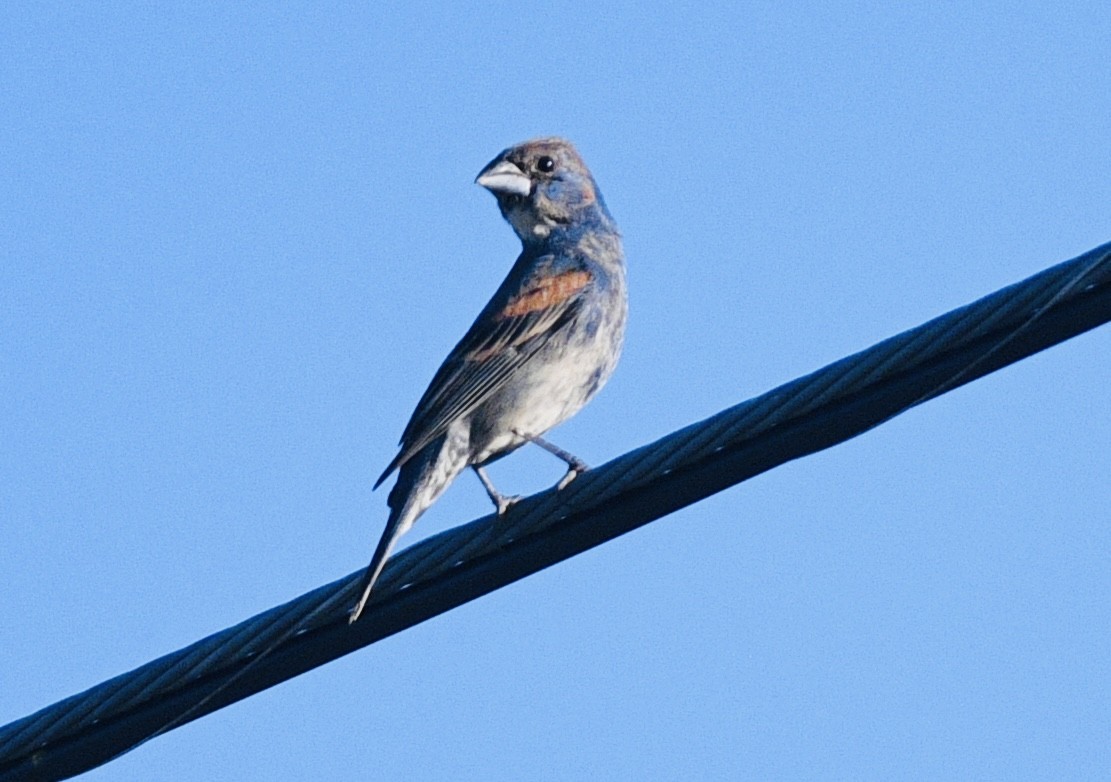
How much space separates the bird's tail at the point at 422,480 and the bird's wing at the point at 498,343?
11 cm

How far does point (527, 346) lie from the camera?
902 cm

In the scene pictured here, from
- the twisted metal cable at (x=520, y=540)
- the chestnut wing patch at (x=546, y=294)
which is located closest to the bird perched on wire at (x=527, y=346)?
the chestnut wing patch at (x=546, y=294)

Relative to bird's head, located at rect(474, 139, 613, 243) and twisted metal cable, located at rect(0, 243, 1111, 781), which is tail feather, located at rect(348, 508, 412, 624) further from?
bird's head, located at rect(474, 139, 613, 243)

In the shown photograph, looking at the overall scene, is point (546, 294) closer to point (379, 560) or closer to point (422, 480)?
point (422, 480)

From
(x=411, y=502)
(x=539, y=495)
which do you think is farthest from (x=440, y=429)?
(x=539, y=495)

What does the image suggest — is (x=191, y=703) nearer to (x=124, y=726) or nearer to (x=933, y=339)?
(x=124, y=726)

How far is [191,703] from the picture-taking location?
5.85m

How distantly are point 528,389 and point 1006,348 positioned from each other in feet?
12.9

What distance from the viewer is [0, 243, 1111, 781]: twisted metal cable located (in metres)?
5.29

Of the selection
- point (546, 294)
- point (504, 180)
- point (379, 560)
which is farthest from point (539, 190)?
point (379, 560)

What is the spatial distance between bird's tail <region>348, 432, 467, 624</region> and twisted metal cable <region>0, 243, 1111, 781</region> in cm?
171

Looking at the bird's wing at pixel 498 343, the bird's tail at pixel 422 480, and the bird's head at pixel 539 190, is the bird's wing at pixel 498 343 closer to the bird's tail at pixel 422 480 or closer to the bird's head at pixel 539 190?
the bird's tail at pixel 422 480

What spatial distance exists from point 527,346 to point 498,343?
0.42 feet

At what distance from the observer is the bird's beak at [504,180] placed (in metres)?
10.2
